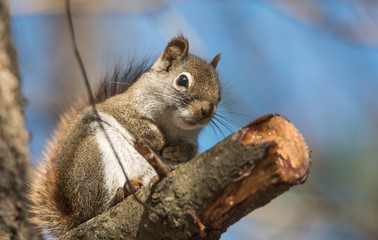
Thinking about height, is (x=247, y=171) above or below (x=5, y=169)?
below

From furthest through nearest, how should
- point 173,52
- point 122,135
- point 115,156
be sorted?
point 173,52 < point 122,135 < point 115,156

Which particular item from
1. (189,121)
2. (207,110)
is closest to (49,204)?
(189,121)

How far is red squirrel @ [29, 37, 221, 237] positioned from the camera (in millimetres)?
2021

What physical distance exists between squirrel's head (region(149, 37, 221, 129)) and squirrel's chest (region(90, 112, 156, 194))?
12.9 inches

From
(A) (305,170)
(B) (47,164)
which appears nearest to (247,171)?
(A) (305,170)

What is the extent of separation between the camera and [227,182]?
1.33 metres

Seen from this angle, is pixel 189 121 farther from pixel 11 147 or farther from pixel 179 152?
pixel 11 147

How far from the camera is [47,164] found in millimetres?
2322

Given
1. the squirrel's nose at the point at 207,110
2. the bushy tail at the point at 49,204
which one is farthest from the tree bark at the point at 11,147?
the squirrel's nose at the point at 207,110

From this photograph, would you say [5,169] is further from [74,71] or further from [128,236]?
[74,71]

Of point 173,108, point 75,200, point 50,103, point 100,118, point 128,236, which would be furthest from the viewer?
point 50,103

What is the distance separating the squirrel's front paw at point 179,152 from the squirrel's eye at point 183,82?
13.2 inches

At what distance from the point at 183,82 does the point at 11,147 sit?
41.8 inches

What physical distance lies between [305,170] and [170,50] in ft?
5.08
